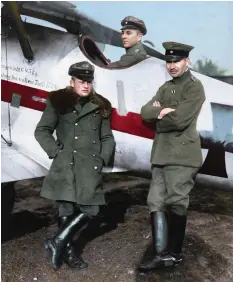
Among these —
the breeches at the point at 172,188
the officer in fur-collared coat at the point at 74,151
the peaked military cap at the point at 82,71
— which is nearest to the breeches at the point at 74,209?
the officer in fur-collared coat at the point at 74,151

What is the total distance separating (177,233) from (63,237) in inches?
30.9

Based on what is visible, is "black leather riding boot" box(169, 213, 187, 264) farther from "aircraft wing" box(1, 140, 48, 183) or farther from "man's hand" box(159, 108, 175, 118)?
"aircraft wing" box(1, 140, 48, 183)

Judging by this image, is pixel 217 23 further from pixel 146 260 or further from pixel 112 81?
pixel 146 260

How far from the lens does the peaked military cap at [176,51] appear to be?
9.68 feet

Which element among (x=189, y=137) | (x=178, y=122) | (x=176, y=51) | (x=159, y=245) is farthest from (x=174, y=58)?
(x=159, y=245)

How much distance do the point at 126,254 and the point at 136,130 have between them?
899 mm

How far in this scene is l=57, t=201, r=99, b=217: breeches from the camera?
10.2 ft

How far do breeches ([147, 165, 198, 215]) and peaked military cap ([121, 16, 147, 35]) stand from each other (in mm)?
972

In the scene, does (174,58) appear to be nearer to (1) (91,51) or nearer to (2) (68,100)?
(1) (91,51)

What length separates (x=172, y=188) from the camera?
3.00m

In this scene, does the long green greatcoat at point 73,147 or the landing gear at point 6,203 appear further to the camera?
the landing gear at point 6,203

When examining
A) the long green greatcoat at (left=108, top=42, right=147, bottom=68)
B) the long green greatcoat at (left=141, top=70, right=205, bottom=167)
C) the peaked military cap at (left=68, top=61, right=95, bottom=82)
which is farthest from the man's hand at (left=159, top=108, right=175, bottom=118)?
the peaked military cap at (left=68, top=61, right=95, bottom=82)

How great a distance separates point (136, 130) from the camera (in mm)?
3217

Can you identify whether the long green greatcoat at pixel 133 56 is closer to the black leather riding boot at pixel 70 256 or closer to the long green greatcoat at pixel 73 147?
the long green greatcoat at pixel 73 147
